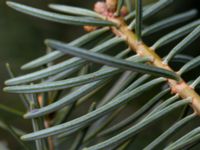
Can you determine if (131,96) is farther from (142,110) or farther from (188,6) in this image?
(188,6)

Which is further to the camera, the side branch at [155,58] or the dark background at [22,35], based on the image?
the dark background at [22,35]

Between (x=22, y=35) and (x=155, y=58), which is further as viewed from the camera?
(x=22, y=35)

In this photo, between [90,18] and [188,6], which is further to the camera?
[188,6]

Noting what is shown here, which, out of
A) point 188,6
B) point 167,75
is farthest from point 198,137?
point 188,6

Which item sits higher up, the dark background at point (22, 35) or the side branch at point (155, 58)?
the dark background at point (22, 35)

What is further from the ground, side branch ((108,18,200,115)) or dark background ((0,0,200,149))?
dark background ((0,0,200,149))

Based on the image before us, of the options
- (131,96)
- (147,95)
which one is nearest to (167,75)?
(131,96)

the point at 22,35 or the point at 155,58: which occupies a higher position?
the point at 22,35

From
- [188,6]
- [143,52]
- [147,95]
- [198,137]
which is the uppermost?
[188,6]

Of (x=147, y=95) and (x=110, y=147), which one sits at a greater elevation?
(x=147, y=95)

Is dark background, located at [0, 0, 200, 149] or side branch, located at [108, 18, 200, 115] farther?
dark background, located at [0, 0, 200, 149]
